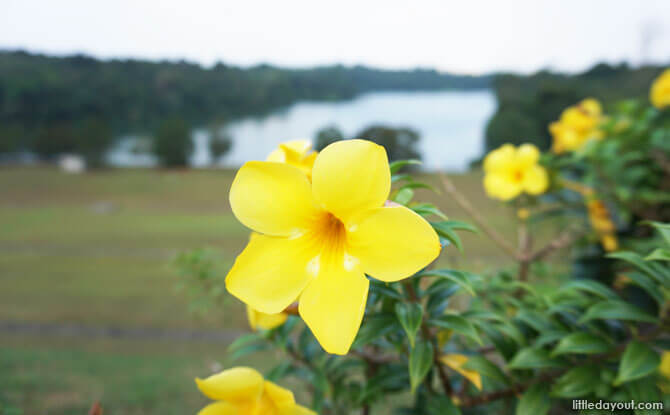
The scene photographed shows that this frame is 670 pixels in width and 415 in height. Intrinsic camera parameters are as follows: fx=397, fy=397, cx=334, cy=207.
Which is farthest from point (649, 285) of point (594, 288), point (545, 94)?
point (545, 94)

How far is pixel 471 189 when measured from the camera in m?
1.53

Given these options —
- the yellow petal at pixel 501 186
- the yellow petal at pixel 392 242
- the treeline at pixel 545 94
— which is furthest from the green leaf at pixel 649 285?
the treeline at pixel 545 94

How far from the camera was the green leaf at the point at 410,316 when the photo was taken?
25 cm

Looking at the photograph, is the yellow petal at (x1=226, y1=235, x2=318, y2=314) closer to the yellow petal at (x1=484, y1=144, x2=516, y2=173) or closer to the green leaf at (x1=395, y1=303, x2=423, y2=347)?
the green leaf at (x1=395, y1=303, x2=423, y2=347)

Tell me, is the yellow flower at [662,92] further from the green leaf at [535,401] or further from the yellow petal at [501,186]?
the green leaf at [535,401]

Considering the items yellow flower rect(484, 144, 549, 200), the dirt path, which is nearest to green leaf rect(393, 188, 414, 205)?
yellow flower rect(484, 144, 549, 200)

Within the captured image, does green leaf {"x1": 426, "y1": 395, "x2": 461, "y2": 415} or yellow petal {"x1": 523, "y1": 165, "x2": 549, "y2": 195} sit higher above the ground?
yellow petal {"x1": 523, "y1": 165, "x2": 549, "y2": 195}

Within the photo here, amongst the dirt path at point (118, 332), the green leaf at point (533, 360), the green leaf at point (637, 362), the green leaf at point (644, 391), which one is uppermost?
the green leaf at point (637, 362)

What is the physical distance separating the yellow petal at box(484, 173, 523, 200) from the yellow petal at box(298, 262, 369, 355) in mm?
618

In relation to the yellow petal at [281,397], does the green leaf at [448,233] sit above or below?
above

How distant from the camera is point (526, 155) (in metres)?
0.74

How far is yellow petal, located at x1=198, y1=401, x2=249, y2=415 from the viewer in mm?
282

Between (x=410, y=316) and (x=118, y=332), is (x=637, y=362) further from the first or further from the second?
(x=118, y=332)

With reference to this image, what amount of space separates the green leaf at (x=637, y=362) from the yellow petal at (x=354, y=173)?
24 cm
